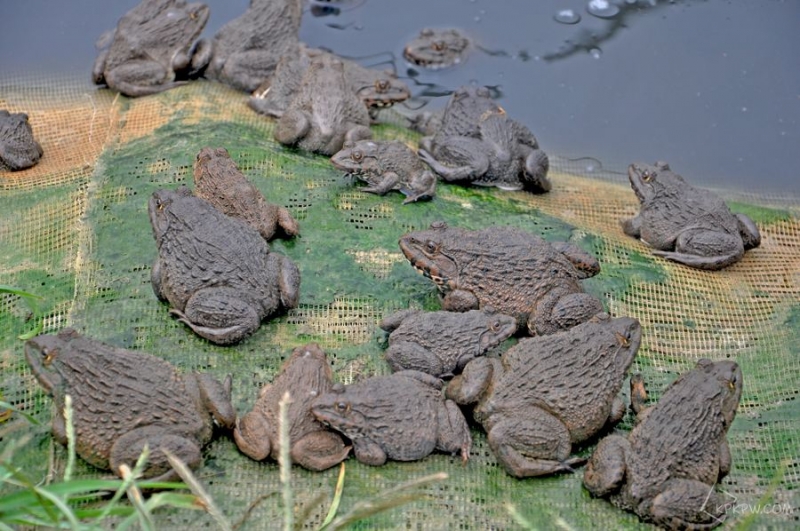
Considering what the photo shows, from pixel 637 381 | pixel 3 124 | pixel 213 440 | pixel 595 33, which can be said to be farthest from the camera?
pixel 595 33

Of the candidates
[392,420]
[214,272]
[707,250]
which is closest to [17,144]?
[214,272]

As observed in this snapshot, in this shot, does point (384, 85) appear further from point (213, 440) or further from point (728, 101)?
point (213, 440)

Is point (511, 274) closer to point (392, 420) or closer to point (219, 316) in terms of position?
point (392, 420)

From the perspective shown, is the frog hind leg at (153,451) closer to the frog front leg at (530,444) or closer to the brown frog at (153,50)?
the frog front leg at (530,444)

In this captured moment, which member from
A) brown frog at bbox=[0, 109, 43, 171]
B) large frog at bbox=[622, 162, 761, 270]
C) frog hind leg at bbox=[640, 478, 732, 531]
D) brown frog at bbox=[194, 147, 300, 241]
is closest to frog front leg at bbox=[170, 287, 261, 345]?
brown frog at bbox=[194, 147, 300, 241]

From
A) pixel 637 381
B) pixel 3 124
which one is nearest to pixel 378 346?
pixel 637 381

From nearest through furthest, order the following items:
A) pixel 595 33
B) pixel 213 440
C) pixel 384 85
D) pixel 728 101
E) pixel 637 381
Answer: pixel 213 440
pixel 637 381
pixel 384 85
pixel 728 101
pixel 595 33
